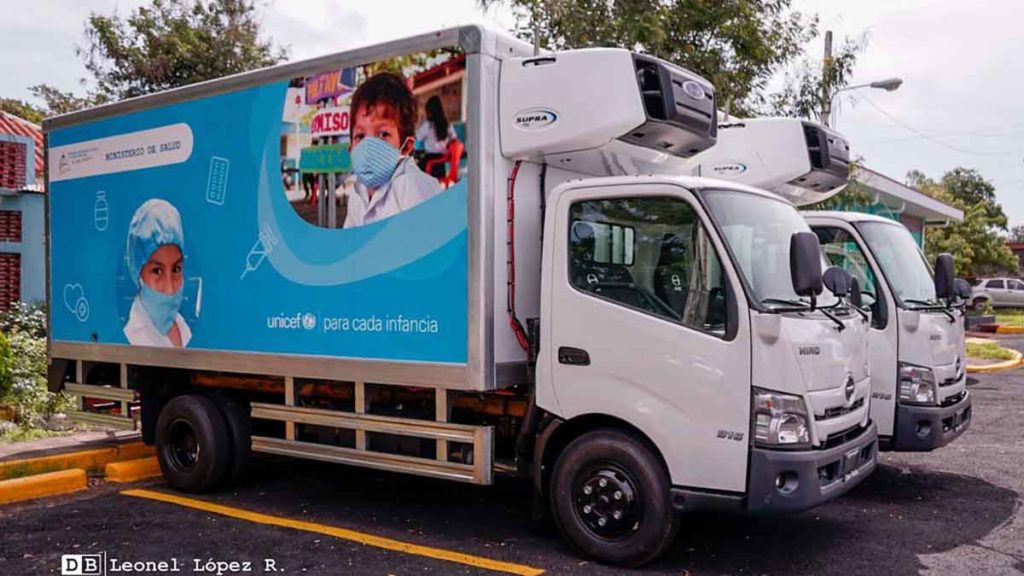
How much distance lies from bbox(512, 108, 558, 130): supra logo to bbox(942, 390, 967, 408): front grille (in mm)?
4074

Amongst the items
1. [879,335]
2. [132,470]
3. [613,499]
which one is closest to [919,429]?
[879,335]

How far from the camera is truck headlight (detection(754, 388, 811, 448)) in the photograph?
5105 mm

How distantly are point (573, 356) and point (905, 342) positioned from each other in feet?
10.5

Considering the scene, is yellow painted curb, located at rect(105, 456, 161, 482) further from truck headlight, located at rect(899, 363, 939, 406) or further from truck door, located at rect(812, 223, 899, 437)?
truck headlight, located at rect(899, 363, 939, 406)

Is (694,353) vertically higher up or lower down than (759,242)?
lower down

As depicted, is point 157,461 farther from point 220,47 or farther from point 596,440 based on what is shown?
point 220,47

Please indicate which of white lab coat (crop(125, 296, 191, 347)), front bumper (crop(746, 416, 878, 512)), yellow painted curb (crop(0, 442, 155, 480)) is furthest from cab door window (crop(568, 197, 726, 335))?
yellow painted curb (crop(0, 442, 155, 480))

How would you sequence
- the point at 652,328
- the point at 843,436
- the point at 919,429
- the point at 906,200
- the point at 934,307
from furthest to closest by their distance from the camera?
the point at 906,200
the point at 934,307
the point at 919,429
the point at 843,436
the point at 652,328

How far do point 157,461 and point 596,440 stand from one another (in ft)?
15.3

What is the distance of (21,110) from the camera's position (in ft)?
99.4

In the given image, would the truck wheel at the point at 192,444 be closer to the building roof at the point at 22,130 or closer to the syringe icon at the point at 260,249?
the syringe icon at the point at 260,249

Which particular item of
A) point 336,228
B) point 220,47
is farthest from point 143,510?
point 220,47

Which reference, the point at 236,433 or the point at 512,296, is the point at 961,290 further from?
the point at 236,433

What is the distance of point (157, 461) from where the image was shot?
832cm
